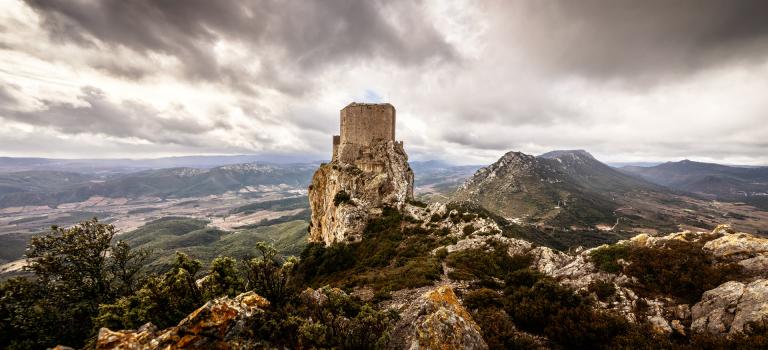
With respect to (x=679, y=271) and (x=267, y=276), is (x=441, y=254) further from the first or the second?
(x=267, y=276)

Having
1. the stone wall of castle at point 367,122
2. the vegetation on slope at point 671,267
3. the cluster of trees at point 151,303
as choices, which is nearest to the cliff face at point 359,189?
the stone wall of castle at point 367,122

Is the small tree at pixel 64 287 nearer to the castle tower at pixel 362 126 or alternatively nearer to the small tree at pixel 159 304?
the small tree at pixel 159 304

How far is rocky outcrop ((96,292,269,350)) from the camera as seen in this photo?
8.55 meters

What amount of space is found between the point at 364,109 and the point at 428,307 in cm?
4337

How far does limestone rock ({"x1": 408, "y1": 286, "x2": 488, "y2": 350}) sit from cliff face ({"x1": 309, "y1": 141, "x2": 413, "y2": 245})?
28180mm

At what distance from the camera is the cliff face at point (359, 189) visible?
40.7 m

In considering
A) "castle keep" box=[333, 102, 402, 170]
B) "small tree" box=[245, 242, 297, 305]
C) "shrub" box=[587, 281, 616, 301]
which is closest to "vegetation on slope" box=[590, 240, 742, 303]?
"shrub" box=[587, 281, 616, 301]

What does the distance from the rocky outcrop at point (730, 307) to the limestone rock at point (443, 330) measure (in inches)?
321

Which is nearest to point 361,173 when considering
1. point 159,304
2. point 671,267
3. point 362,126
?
point 362,126

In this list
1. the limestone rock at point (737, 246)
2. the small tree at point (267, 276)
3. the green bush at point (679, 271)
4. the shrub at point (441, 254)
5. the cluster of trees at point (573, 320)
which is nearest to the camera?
the cluster of trees at point (573, 320)

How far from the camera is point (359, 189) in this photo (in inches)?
1779

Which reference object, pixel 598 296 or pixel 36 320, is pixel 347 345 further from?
pixel 36 320

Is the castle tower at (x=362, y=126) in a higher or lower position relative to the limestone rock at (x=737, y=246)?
higher

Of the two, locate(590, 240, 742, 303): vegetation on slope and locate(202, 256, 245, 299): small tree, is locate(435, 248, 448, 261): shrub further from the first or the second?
locate(202, 256, 245, 299): small tree
